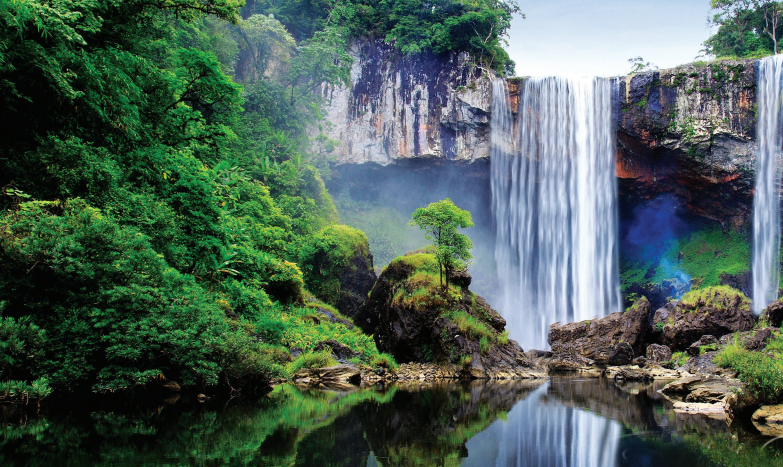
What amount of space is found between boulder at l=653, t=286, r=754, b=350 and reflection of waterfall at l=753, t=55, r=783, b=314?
32.3 ft

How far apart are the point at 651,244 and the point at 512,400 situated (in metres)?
31.8

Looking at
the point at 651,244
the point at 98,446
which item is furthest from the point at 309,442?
the point at 651,244

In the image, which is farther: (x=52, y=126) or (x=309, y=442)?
(x=52, y=126)

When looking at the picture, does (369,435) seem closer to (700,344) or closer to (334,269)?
(334,269)

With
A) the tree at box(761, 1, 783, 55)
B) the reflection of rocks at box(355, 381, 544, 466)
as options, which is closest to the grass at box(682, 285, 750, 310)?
the reflection of rocks at box(355, 381, 544, 466)

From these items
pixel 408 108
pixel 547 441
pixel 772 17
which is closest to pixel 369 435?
pixel 547 441

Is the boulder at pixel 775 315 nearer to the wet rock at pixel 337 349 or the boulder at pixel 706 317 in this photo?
the boulder at pixel 706 317

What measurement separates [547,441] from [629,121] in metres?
31.5

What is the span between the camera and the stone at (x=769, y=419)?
7579 mm

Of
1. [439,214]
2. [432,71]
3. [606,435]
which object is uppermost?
[432,71]

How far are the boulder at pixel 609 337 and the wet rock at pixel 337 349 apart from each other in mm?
12119

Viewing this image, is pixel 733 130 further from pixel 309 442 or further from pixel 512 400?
pixel 309 442

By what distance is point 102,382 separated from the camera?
27.2 feet

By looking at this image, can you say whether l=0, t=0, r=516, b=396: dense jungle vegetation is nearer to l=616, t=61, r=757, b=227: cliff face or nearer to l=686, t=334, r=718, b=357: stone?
l=686, t=334, r=718, b=357: stone
